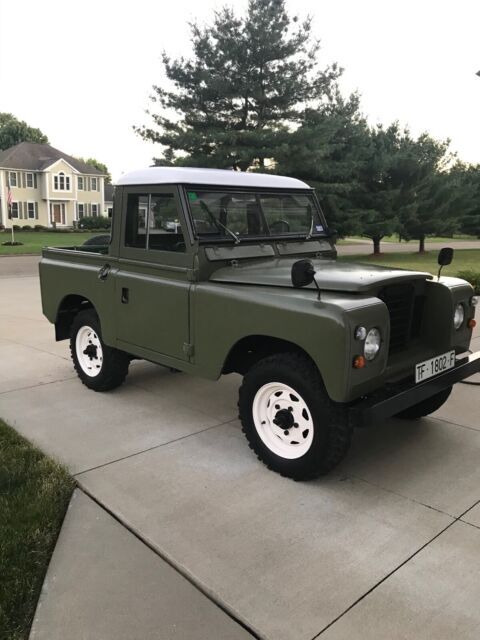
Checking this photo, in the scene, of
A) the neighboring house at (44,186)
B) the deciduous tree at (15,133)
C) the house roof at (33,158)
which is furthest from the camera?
the deciduous tree at (15,133)

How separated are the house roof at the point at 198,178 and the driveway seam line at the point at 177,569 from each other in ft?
7.50

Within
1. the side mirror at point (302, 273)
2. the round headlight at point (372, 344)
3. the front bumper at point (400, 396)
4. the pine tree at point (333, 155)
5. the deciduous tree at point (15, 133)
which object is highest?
the deciduous tree at point (15, 133)

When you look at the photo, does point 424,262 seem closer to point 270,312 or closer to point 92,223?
point 270,312

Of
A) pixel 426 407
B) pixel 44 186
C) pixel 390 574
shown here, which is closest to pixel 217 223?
pixel 426 407

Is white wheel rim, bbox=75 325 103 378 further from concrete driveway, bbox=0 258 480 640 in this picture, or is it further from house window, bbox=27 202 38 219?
house window, bbox=27 202 38 219

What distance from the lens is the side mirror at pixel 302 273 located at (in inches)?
125

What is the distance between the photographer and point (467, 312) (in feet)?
13.2

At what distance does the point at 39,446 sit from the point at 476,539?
2978 mm

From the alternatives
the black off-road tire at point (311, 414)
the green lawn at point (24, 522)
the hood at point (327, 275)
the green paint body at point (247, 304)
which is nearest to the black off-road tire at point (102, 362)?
the green paint body at point (247, 304)

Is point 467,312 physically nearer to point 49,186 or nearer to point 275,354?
point 275,354

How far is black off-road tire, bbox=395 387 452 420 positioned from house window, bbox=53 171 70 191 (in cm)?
5234

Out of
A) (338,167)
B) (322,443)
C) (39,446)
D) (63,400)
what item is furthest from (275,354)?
Result: (338,167)

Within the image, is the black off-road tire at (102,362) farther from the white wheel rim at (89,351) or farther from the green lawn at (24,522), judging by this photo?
the green lawn at (24,522)

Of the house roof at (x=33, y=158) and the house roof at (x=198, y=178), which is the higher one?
the house roof at (x=33, y=158)
